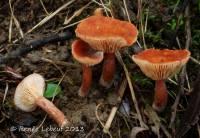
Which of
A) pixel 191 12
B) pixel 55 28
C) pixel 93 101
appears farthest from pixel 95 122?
pixel 191 12

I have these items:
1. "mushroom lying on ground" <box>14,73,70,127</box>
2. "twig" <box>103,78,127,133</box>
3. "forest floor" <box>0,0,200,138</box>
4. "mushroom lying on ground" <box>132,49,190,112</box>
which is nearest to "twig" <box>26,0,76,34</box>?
"forest floor" <box>0,0,200,138</box>

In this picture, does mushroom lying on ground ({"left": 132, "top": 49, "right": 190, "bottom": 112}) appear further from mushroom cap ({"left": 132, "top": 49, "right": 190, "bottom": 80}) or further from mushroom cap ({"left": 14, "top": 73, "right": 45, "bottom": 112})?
mushroom cap ({"left": 14, "top": 73, "right": 45, "bottom": 112})

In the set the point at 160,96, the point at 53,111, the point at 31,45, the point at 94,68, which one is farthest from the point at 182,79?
the point at 31,45

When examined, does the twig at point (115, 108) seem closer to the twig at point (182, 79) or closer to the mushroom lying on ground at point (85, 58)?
the mushroom lying on ground at point (85, 58)

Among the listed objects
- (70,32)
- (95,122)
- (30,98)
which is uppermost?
(70,32)

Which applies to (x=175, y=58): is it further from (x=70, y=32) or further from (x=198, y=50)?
(x=70, y=32)

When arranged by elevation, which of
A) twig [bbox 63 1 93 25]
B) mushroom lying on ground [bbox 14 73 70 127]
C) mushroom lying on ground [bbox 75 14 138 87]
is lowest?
mushroom lying on ground [bbox 14 73 70 127]

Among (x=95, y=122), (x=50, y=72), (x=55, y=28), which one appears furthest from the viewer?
(x=55, y=28)
